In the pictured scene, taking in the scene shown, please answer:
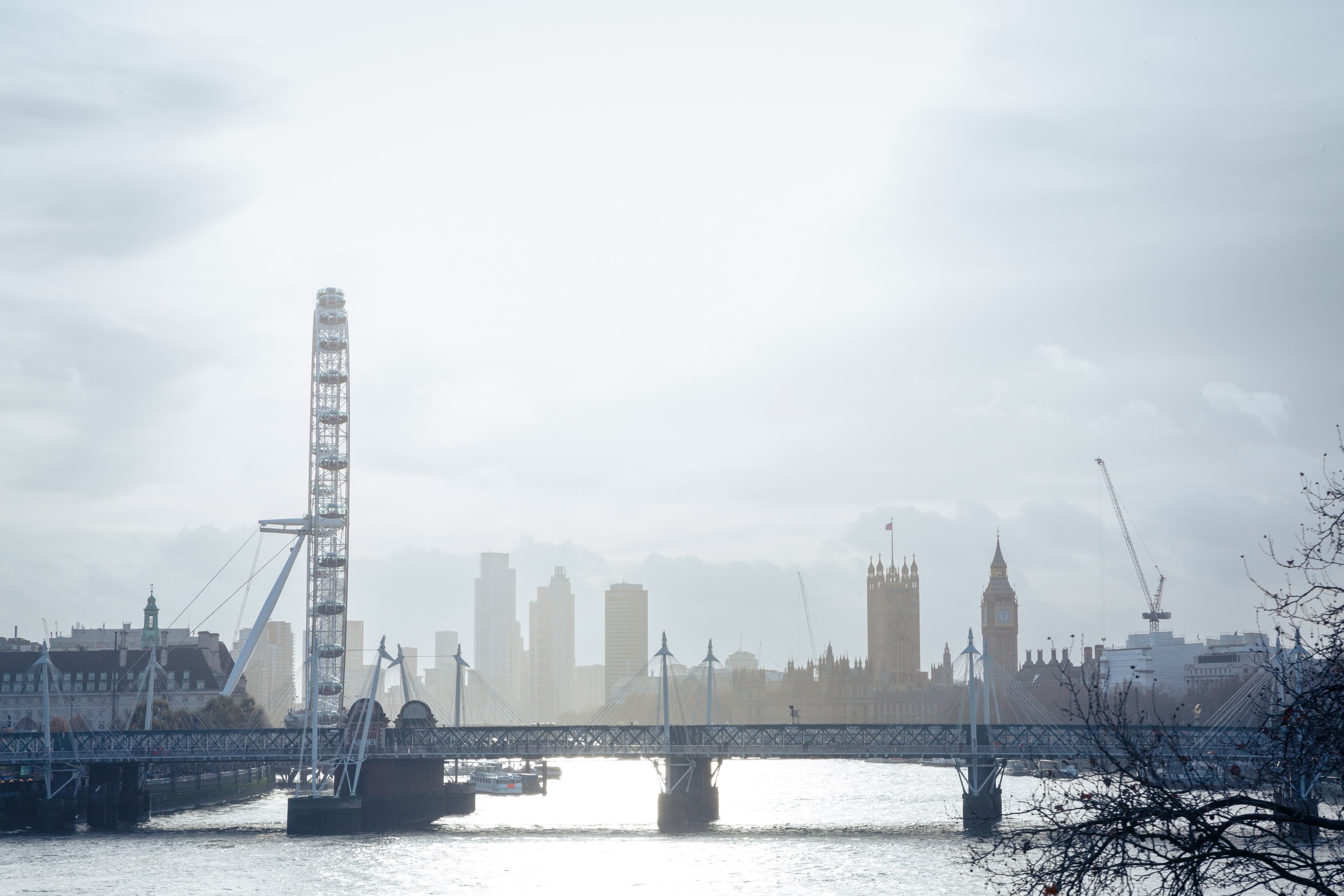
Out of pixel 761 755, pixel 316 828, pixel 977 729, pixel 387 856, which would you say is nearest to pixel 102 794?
pixel 316 828

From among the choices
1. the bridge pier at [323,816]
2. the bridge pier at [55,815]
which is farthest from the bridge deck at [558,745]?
the bridge pier at [323,816]

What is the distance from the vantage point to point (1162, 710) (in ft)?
616

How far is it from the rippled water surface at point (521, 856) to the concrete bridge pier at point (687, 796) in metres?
1.70

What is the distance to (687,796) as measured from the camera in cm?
8856

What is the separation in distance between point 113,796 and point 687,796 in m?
34.8

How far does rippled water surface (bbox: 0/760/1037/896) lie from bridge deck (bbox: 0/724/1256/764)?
4.28m

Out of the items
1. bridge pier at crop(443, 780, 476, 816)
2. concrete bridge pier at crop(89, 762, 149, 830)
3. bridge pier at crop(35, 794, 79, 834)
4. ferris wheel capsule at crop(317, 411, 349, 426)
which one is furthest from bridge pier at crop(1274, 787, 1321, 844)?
ferris wheel capsule at crop(317, 411, 349, 426)

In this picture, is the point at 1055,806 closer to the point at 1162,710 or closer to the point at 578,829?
the point at 578,829

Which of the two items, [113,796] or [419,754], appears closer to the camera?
[419,754]

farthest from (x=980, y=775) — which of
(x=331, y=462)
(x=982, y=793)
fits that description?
(x=331, y=462)

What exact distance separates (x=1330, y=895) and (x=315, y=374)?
4561 inches

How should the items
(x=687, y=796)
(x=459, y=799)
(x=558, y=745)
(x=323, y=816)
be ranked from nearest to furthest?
(x=323, y=816)
(x=687, y=796)
(x=558, y=745)
(x=459, y=799)

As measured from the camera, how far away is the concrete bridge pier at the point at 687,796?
3433 inches

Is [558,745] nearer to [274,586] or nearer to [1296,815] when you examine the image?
[274,586]
